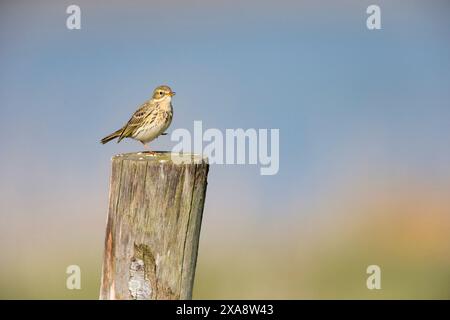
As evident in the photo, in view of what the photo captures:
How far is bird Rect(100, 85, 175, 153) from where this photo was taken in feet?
28.1

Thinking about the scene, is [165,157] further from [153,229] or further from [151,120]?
[151,120]

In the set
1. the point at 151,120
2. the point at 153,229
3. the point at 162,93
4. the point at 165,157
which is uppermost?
the point at 162,93

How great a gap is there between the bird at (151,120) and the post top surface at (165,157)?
94.6 inches

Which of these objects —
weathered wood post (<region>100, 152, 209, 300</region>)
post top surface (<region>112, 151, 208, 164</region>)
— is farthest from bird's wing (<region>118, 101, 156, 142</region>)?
weathered wood post (<region>100, 152, 209, 300</region>)

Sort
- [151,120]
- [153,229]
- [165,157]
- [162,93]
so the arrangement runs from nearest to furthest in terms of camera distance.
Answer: [153,229] < [165,157] < [151,120] < [162,93]

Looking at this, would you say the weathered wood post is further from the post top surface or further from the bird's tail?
the bird's tail

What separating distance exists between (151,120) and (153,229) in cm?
359

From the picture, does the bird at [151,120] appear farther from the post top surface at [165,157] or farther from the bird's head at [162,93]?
the post top surface at [165,157]

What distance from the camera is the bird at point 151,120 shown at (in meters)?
8.55

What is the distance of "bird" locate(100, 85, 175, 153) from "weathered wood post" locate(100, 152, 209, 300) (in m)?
3.29

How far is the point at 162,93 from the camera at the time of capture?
8758 millimetres

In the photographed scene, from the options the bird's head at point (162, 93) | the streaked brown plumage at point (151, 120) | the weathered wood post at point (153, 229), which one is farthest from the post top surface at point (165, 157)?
the bird's head at point (162, 93)

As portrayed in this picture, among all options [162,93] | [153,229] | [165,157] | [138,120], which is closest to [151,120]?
[138,120]
